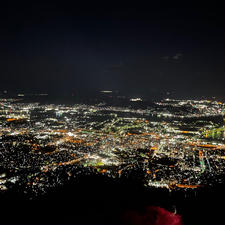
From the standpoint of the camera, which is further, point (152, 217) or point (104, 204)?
point (104, 204)

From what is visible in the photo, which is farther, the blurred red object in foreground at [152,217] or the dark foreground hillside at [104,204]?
the dark foreground hillside at [104,204]

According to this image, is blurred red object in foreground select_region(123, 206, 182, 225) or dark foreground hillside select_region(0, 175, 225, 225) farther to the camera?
dark foreground hillside select_region(0, 175, 225, 225)

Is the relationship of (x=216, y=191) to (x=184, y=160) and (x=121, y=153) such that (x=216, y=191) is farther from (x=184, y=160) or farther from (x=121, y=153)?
(x=121, y=153)

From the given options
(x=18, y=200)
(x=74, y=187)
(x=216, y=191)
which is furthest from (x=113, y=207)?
(x=216, y=191)

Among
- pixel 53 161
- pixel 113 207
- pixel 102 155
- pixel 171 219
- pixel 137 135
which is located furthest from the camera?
pixel 137 135
